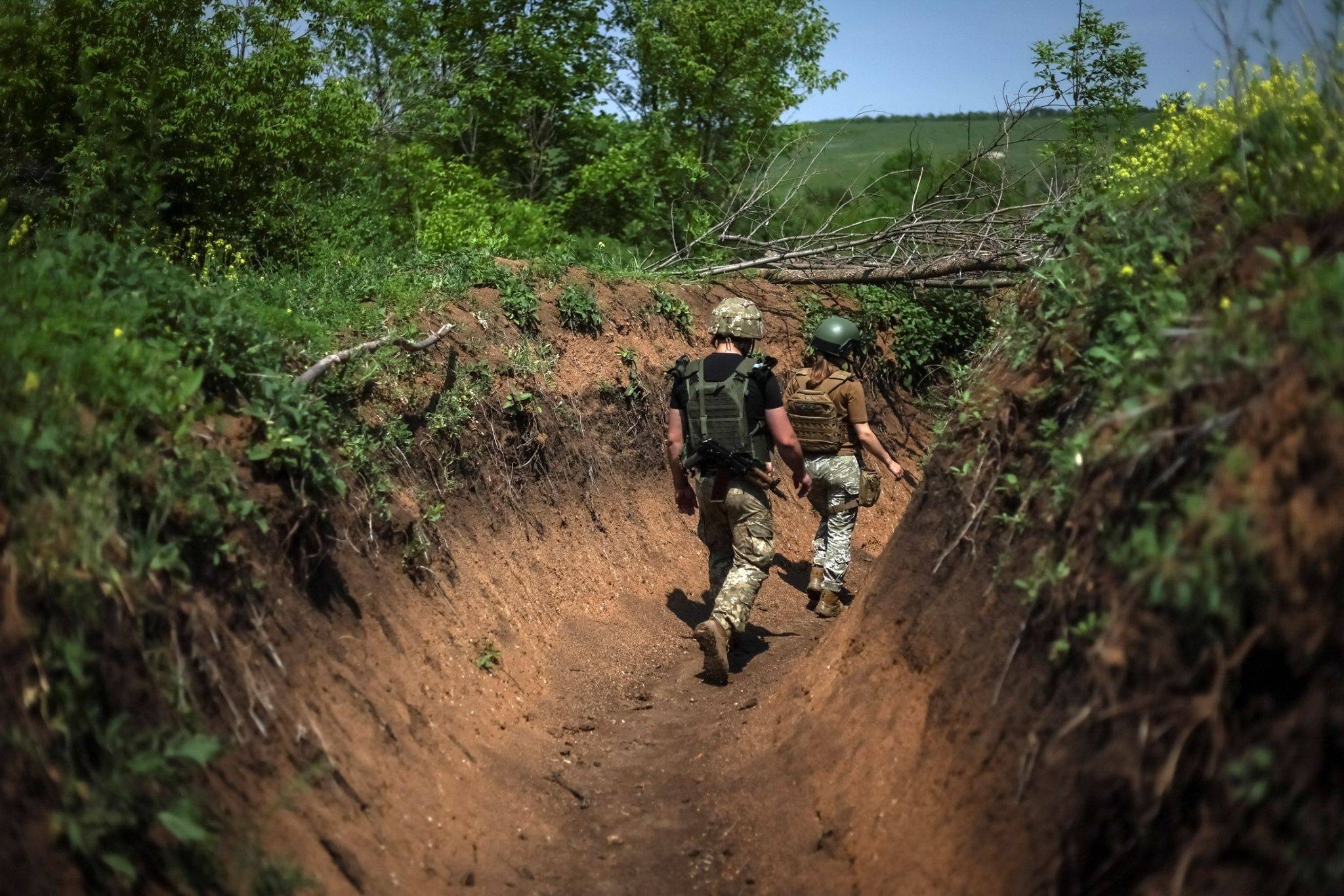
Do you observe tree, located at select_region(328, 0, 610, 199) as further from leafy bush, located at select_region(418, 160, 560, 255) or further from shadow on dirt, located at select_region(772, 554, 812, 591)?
shadow on dirt, located at select_region(772, 554, 812, 591)

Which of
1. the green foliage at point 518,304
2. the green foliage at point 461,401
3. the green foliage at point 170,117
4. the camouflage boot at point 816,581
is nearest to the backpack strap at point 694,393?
the green foliage at point 461,401

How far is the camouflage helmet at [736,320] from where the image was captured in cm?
816

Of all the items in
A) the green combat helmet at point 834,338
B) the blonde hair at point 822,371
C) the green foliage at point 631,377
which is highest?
the green combat helmet at point 834,338

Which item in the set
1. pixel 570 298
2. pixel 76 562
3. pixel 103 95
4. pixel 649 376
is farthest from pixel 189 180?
pixel 76 562

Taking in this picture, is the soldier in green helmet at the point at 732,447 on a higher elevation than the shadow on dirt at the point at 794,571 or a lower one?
higher

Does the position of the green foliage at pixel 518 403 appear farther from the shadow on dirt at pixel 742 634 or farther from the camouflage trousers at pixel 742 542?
the shadow on dirt at pixel 742 634

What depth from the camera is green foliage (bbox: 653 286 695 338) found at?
1152 centimetres

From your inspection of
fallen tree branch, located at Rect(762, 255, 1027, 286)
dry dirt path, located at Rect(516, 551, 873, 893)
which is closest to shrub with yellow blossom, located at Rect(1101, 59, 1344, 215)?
dry dirt path, located at Rect(516, 551, 873, 893)

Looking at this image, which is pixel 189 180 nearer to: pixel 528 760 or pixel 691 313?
pixel 691 313

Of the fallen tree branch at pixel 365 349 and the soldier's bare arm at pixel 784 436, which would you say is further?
the soldier's bare arm at pixel 784 436

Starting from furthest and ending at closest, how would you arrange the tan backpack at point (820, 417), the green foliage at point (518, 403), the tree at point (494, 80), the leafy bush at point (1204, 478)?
the tree at point (494, 80) < the tan backpack at point (820, 417) < the green foliage at point (518, 403) < the leafy bush at point (1204, 478)

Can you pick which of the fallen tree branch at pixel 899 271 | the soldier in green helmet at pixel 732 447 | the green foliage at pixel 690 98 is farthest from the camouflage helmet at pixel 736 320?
the green foliage at pixel 690 98

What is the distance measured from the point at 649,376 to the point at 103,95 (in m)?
5.12

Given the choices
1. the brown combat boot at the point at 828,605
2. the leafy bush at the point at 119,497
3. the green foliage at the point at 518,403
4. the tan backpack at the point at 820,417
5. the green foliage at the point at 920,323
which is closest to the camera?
the leafy bush at the point at 119,497
